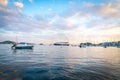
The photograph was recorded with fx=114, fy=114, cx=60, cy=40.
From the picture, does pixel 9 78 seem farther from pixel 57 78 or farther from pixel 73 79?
pixel 73 79

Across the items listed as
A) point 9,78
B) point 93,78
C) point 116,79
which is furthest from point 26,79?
point 116,79

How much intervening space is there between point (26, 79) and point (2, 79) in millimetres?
3439

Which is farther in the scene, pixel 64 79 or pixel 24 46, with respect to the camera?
pixel 24 46

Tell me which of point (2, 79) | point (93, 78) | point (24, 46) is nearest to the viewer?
point (2, 79)

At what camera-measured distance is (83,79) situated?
57.6 ft

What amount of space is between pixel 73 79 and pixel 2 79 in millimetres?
10587

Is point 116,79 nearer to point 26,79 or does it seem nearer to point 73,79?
point 73,79

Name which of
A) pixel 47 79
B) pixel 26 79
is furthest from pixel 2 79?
pixel 47 79

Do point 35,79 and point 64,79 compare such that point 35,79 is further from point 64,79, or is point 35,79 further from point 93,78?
point 93,78

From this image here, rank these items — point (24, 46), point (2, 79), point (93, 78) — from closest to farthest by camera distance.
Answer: point (2, 79), point (93, 78), point (24, 46)

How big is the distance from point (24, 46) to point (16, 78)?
279 feet

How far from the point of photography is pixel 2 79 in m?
16.8

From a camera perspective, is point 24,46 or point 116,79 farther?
point 24,46

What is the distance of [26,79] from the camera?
1730 cm
